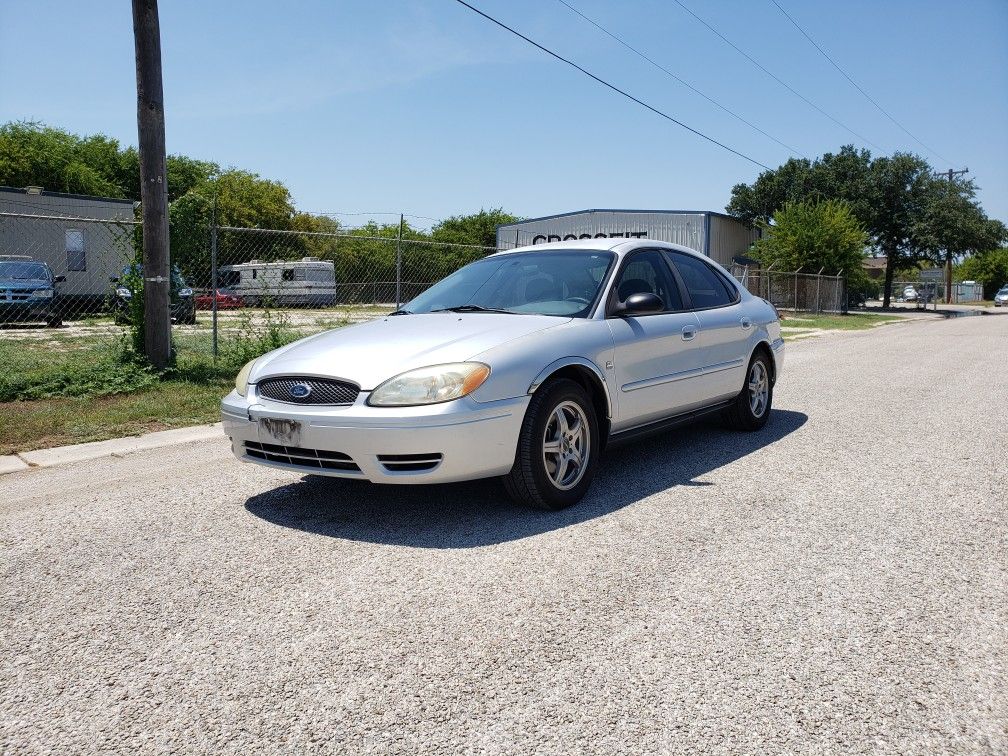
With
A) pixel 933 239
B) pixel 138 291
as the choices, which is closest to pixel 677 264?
pixel 138 291

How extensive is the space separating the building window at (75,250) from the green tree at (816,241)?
93.5ft

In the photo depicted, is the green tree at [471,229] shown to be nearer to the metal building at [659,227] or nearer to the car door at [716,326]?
the metal building at [659,227]

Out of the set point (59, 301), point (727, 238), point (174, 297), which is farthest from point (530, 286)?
point (727, 238)

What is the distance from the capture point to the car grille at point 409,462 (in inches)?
165

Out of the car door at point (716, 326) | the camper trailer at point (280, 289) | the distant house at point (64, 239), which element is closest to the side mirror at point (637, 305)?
the car door at point (716, 326)

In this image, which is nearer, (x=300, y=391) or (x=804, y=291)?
(x=300, y=391)

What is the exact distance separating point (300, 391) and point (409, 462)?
737 millimetres

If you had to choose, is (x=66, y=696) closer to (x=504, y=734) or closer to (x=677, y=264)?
(x=504, y=734)

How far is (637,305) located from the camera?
17.2 ft

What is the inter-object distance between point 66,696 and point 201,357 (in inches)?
343

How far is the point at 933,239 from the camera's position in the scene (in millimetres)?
47469

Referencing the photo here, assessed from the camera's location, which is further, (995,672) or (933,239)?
(933,239)

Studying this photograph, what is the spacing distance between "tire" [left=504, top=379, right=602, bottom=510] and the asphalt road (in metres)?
0.15

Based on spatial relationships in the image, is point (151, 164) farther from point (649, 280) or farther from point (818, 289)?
point (818, 289)
